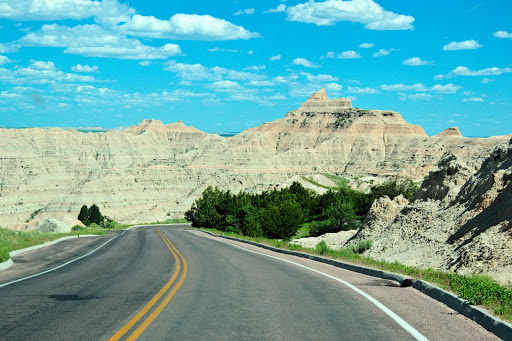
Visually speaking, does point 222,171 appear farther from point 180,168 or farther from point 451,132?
point 451,132

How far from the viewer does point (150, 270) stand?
1608cm

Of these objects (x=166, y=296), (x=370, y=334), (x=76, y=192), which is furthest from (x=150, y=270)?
(x=76, y=192)

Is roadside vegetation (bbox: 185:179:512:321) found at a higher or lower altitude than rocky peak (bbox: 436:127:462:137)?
lower

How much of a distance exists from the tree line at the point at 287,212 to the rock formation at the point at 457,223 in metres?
22.9

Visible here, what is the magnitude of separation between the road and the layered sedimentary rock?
110 meters

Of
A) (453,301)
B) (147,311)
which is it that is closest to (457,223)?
(453,301)

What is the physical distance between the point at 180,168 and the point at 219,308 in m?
166

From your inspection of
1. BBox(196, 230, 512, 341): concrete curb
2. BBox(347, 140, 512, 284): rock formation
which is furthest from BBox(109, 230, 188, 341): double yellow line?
BBox(347, 140, 512, 284): rock formation

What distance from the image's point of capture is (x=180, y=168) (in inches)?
6831

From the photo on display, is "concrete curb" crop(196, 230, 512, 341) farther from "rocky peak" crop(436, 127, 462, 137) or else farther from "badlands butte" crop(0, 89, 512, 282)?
"rocky peak" crop(436, 127, 462, 137)

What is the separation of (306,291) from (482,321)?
163 inches

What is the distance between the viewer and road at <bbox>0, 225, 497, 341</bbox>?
720cm

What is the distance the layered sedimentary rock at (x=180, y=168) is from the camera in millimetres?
135875

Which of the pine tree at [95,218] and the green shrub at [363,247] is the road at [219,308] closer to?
the green shrub at [363,247]
